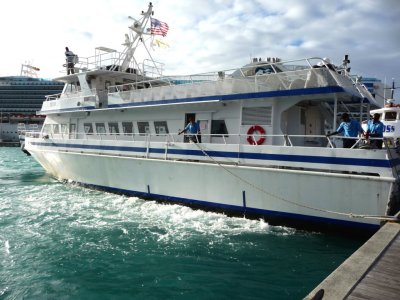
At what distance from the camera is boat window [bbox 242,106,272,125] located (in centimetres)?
1107

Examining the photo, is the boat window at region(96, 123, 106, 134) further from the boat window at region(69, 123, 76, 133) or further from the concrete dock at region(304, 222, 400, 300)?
the concrete dock at region(304, 222, 400, 300)

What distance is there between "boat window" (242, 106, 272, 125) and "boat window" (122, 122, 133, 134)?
18.6 feet

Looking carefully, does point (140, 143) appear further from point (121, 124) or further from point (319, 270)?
point (319, 270)

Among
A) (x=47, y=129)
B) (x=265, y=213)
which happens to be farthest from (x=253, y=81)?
(x=47, y=129)

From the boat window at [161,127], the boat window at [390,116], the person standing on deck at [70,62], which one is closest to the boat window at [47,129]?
the person standing on deck at [70,62]

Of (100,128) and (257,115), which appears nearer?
(257,115)

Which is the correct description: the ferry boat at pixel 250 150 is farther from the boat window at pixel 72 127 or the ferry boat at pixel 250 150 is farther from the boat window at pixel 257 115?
the boat window at pixel 72 127

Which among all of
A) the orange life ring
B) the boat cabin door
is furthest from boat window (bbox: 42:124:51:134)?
the boat cabin door

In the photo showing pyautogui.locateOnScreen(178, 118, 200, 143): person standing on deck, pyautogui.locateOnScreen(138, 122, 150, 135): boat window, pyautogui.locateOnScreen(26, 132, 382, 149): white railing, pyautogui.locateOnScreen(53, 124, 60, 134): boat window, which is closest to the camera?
pyautogui.locateOnScreen(26, 132, 382, 149): white railing

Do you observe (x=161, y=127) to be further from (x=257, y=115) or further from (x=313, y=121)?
(x=313, y=121)

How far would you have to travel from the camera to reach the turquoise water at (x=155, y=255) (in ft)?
21.2

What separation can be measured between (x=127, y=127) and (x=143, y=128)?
42.3 inches

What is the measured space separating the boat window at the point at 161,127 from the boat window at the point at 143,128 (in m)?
0.49

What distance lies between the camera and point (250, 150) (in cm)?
1041
